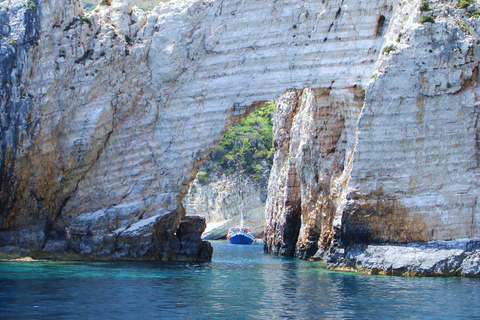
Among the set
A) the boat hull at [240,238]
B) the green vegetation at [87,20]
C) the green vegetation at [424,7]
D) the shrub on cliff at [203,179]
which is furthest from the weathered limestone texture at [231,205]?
the green vegetation at [424,7]

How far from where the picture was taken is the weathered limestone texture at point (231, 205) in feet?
216

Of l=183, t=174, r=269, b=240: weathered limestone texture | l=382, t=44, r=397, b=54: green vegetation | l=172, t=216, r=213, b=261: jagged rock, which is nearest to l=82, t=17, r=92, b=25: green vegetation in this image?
l=172, t=216, r=213, b=261: jagged rock

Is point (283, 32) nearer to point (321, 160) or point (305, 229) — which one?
point (321, 160)

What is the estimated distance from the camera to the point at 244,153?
70.8 meters

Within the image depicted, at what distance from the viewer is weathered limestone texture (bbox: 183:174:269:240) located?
65938 millimetres

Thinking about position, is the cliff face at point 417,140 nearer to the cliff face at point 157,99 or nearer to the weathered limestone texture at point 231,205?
the cliff face at point 157,99

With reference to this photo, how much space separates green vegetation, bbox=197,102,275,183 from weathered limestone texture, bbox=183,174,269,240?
65.3 inches

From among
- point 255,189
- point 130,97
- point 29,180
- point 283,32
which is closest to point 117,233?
point 29,180

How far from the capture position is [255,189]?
66.2m

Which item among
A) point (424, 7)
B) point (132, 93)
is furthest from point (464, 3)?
point (132, 93)

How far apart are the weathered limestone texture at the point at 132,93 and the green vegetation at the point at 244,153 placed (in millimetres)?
40699

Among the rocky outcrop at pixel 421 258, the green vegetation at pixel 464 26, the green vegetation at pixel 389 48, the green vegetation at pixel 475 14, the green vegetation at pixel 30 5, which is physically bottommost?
the rocky outcrop at pixel 421 258

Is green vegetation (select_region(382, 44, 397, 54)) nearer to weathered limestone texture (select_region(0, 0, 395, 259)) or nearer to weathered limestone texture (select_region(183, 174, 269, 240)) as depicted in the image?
weathered limestone texture (select_region(0, 0, 395, 259))

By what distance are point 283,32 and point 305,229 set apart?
1154cm
